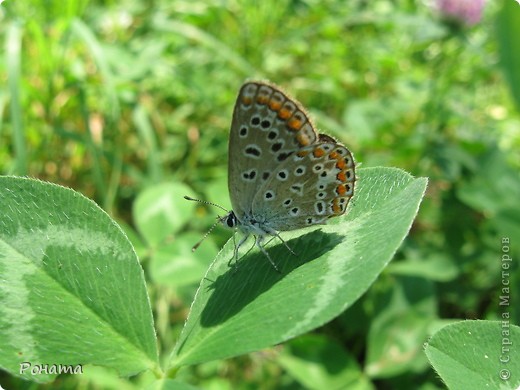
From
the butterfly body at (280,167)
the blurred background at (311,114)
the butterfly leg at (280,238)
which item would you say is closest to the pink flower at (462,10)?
the blurred background at (311,114)

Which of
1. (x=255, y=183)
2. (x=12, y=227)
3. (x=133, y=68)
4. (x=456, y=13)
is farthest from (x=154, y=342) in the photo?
(x=456, y=13)

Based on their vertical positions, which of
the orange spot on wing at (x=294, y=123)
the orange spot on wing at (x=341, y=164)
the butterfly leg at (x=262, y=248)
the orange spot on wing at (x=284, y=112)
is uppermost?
the orange spot on wing at (x=284, y=112)

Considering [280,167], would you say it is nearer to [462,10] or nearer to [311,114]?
[311,114]

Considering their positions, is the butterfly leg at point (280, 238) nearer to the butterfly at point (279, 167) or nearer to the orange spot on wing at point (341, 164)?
the butterfly at point (279, 167)

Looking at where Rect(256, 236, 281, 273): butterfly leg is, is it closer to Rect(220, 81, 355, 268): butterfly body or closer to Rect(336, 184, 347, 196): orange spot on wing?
Rect(220, 81, 355, 268): butterfly body

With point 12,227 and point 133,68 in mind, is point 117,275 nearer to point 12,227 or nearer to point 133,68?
point 12,227

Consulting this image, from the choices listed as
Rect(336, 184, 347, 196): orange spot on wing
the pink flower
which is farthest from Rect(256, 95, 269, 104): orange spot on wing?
the pink flower

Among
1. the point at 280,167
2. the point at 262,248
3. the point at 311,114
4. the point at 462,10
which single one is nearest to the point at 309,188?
the point at 280,167

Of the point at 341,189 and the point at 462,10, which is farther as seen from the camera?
the point at 462,10
